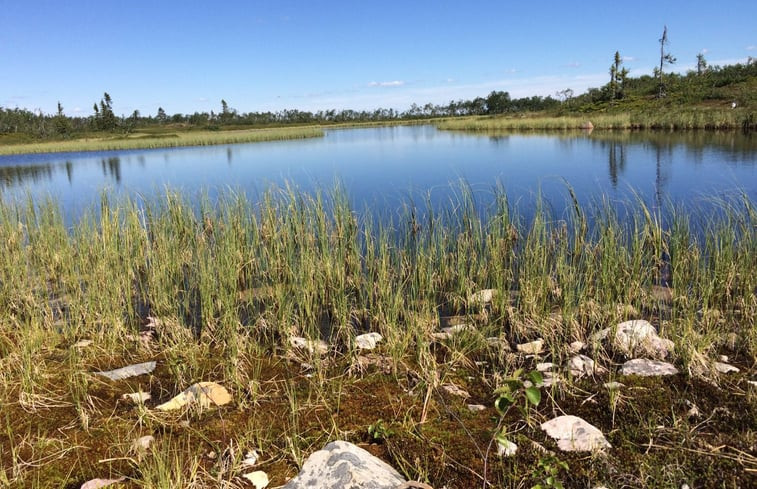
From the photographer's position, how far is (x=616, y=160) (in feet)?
49.6

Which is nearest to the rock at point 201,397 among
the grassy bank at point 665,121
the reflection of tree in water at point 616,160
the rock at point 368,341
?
the rock at point 368,341

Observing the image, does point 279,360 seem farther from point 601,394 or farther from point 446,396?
point 601,394

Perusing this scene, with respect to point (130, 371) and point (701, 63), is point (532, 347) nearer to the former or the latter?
point (130, 371)

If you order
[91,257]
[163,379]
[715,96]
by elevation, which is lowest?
[163,379]

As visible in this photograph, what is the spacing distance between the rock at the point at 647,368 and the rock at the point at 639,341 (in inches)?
6.6

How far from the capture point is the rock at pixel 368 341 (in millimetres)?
3578

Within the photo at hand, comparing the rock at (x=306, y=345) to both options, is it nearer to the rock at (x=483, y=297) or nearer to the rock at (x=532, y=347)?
Result: the rock at (x=483, y=297)

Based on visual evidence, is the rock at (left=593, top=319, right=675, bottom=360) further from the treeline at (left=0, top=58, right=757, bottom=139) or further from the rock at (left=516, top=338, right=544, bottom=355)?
the treeline at (left=0, top=58, right=757, bottom=139)

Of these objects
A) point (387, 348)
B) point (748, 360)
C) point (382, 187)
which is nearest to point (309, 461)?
point (387, 348)

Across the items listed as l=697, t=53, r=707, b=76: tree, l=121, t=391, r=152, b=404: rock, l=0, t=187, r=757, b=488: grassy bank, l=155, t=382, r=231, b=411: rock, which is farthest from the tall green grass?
l=697, t=53, r=707, b=76: tree

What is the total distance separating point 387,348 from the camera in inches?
133

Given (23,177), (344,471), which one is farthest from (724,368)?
(23,177)

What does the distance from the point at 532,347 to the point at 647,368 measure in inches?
29.4

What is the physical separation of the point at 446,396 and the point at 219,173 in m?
15.7
